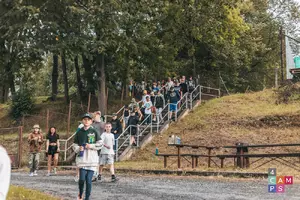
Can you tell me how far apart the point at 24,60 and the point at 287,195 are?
22.4 meters

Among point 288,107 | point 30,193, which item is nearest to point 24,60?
point 288,107

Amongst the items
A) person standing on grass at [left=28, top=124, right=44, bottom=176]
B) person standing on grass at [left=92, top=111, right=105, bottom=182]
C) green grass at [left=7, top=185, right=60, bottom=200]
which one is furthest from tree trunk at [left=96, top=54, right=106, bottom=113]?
green grass at [left=7, top=185, right=60, bottom=200]

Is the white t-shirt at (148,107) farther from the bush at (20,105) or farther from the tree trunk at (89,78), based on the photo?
the bush at (20,105)

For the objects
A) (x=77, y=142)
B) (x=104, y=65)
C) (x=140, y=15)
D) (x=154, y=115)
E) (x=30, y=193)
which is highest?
(x=140, y=15)

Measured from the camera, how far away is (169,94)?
24562 millimetres

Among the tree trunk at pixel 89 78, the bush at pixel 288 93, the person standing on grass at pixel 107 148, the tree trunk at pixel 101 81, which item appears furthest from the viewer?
the tree trunk at pixel 89 78

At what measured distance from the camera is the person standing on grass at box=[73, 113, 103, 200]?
8.35m

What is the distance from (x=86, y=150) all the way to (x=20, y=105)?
86.9 feet

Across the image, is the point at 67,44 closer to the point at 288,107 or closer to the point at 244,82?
the point at 288,107

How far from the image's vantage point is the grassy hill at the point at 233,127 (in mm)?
20409

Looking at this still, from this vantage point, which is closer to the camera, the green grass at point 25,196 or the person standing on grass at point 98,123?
the green grass at point 25,196
